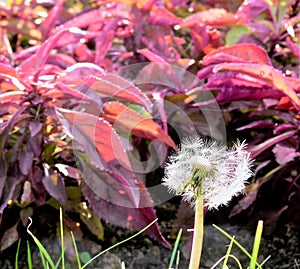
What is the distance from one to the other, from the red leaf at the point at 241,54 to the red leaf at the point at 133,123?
202mm

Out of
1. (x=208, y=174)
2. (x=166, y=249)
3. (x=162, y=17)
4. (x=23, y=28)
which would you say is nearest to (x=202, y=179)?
(x=208, y=174)

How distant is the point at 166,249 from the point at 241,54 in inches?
17.9

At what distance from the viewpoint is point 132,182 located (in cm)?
110

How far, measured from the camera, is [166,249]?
129cm

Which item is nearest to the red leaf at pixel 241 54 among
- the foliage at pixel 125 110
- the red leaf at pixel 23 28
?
the foliage at pixel 125 110

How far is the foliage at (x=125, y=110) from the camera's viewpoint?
111 cm

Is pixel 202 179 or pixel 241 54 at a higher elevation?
pixel 202 179

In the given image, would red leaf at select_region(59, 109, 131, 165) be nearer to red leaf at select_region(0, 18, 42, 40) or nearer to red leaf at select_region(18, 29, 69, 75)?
red leaf at select_region(18, 29, 69, 75)

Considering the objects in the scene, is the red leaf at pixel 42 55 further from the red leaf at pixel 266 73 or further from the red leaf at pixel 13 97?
the red leaf at pixel 266 73

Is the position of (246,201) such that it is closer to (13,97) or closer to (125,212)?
(125,212)

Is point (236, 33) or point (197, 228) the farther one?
point (236, 33)

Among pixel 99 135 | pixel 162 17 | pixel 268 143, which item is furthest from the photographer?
pixel 162 17

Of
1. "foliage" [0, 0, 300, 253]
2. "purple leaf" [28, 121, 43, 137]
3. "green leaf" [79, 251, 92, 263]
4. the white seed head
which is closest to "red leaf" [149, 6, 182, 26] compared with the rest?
"foliage" [0, 0, 300, 253]

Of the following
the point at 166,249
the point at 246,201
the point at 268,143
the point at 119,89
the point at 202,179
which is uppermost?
the point at 202,179
